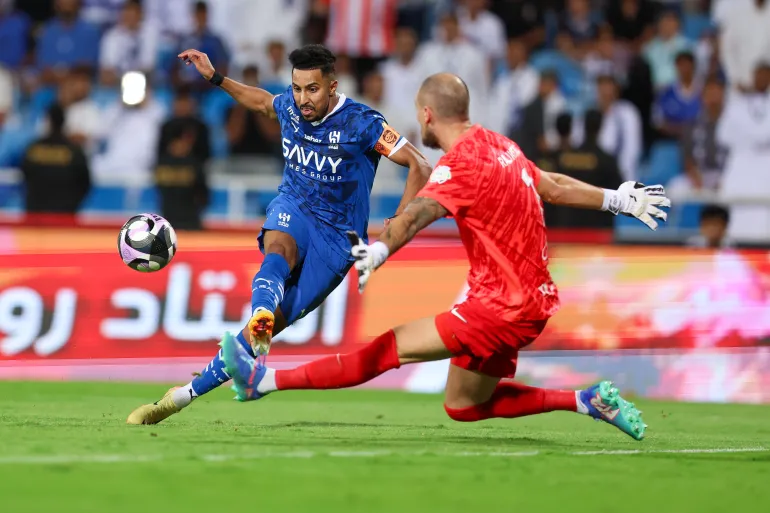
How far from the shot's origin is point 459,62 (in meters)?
18.7

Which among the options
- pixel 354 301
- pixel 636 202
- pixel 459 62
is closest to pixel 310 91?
pixel 636 202

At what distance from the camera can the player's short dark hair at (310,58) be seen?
31.0 feet

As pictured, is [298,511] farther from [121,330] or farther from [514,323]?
[121,330]

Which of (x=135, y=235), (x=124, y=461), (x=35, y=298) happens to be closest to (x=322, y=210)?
(x=135, y=235)

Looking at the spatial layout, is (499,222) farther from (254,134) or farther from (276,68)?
(276,68)

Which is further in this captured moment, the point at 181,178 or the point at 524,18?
the point at 524,18

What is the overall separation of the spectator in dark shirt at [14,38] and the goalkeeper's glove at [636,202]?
44.4 feet

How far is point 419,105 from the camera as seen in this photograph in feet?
26.8

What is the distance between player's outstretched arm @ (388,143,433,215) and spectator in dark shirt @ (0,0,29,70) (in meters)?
12.0

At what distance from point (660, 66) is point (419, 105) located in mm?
12542

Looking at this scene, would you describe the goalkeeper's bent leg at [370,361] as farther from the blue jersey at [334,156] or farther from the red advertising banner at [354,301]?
the red advertising banner at [354,301]

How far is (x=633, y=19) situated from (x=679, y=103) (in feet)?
6.25

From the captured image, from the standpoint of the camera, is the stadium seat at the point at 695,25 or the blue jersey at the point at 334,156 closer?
the blue jersey at the point at 334,156

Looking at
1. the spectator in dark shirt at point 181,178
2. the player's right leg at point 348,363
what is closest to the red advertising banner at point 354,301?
the spectator in dark shirt at point 181,178
